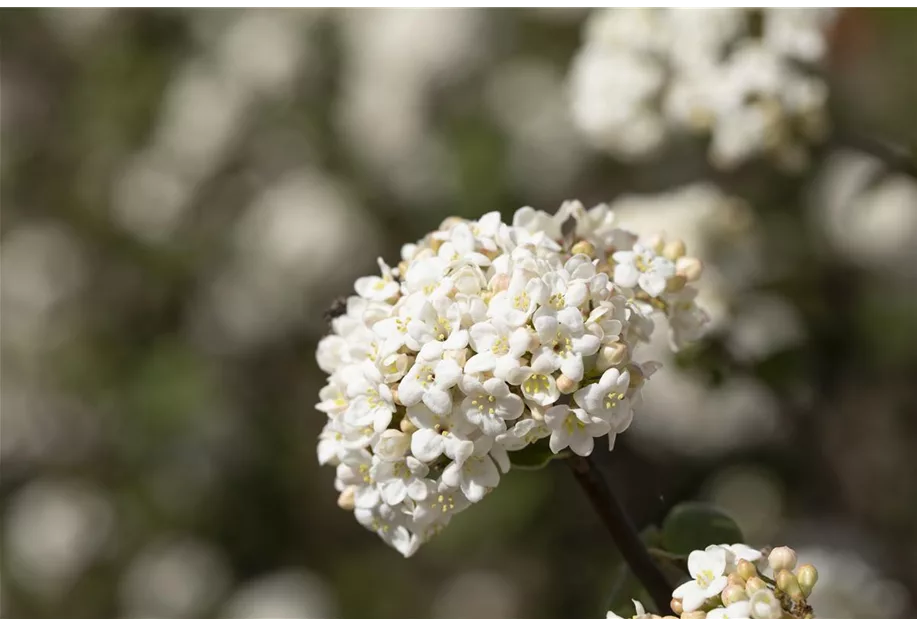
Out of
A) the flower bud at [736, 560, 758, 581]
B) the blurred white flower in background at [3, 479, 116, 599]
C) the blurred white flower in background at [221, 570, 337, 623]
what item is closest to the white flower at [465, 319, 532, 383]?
the flower bud at [736, 560, 758, 581]

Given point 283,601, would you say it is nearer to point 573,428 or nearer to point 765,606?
point 573,428

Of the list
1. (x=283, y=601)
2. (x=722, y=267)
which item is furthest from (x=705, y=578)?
(x=283, y=601)

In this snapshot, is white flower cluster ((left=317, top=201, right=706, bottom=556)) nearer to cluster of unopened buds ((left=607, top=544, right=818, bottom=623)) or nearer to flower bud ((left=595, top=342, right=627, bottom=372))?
flower bud ((left=595, top=342, right=627, bottom=372))

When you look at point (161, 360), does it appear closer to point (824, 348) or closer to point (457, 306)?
point (824, 348)

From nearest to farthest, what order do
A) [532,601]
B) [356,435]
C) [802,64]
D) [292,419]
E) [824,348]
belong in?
[356,435] → [802,64] → [824,348] → [532,601] → [292,419]

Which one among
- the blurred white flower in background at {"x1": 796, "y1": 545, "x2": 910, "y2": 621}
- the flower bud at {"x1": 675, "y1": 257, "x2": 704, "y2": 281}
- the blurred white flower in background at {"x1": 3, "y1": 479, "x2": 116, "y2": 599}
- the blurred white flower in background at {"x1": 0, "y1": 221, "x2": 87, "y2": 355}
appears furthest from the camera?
the blurred white flower in background at {"x1": 0, "y1": 221, "x2": 87, "y2": 355}

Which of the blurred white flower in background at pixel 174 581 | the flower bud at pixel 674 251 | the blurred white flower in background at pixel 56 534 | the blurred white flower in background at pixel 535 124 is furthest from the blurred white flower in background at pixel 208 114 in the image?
the flower bud at pixel 674 251

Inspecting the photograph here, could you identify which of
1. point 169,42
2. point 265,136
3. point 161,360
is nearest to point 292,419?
point 161,360

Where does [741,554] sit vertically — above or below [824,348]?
above
